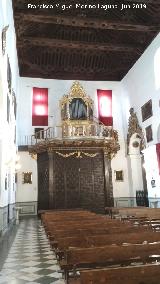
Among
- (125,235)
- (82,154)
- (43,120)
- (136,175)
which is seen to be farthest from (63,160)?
(125,235)

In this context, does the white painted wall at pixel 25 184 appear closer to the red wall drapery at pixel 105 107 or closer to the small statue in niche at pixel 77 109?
the small statue in niche at pixel 77 109

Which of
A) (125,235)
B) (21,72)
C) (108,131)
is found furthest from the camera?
(21,72)

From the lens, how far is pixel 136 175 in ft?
68.3

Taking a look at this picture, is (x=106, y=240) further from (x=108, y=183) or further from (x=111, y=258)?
(x=108, y=183)

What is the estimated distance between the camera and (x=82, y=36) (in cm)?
1977

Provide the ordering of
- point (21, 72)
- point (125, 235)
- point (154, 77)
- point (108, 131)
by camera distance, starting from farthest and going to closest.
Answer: point (21, 72) < point (108, 131) < point (154, 77) < point (125, 235)

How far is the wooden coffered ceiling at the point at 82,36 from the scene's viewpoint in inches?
649

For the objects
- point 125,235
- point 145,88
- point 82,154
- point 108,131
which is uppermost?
point 145,88

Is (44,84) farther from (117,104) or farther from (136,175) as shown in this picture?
(136,175)

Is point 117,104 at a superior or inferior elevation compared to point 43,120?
superior

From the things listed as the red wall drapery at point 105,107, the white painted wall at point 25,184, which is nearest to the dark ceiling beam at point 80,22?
the red wall drapery at point 105,107

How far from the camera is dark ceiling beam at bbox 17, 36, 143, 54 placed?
18688 millimetres

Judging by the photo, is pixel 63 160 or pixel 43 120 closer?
pixel 63 160

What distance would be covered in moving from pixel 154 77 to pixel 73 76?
7.31 m
